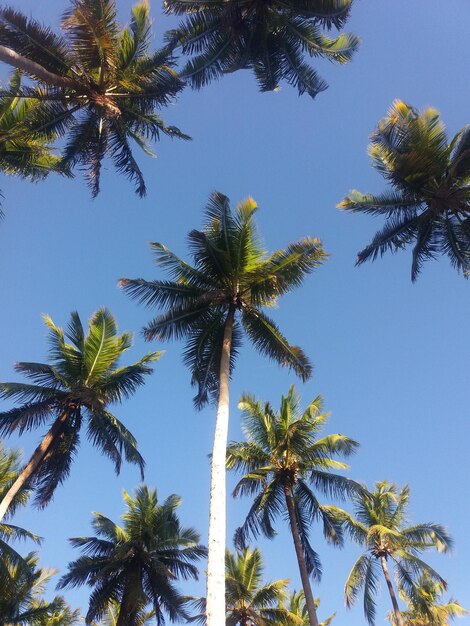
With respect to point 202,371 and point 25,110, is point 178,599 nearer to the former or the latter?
point 202,371

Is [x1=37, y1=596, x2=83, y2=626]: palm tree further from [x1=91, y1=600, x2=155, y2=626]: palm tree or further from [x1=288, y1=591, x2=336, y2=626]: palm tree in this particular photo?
[x1=288, y1=591, x2=336, y2=626]: palm tree

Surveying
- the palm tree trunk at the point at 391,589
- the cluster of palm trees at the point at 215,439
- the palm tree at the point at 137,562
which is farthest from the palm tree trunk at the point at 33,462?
the palm tree trunk at the point at 391,589

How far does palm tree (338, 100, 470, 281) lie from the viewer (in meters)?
18.3

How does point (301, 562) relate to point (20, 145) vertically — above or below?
below

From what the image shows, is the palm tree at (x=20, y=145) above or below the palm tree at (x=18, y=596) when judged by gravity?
above

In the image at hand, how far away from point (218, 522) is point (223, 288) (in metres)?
7.97

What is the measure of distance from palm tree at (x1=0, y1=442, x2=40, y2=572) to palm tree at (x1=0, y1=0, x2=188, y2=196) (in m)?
12.3

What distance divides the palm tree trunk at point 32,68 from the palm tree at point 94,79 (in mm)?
23

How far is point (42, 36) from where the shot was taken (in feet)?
49.6

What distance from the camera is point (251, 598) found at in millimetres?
25516

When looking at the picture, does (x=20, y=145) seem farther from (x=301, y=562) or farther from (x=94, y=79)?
(x=301, y=562)

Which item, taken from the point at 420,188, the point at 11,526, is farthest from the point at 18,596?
the point at 420,188

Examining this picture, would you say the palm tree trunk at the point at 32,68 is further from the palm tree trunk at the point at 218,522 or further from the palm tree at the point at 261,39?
the palm tree trunk at the point at 218,522

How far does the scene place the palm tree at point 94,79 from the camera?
49.0ft
